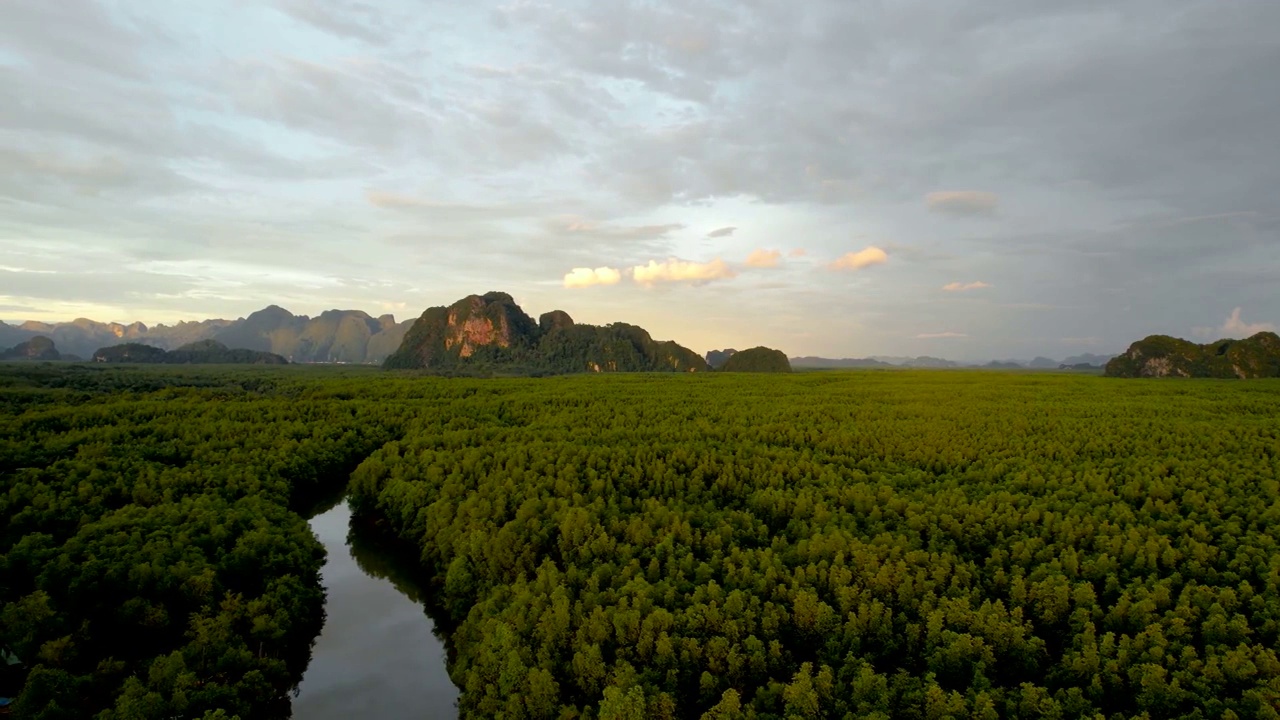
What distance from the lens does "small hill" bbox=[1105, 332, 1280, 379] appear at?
124438mm

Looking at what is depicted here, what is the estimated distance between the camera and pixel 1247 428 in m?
49.2

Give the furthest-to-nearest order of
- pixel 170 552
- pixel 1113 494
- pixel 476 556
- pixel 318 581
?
1. pixel 318 581
2. pixel 1113 494
3. pixel 476 556
4. pixel 170 552

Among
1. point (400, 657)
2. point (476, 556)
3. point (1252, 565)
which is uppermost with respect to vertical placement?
point (1252, 565)

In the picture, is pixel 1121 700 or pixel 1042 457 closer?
pixel 1121 700

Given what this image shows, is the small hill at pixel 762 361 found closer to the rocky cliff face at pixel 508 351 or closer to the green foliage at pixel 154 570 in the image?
the rocky cliff face at pixel 508 351

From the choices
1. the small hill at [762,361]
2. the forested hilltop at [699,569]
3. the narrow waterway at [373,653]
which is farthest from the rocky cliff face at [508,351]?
the narrow waterway at [373,653]

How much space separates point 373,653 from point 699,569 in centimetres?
1752

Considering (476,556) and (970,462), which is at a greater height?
(970,462)

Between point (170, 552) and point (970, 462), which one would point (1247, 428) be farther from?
point (170, 552)

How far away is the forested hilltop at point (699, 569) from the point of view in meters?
17.8

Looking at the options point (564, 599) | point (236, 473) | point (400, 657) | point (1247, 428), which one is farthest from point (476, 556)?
point (1247, 428)

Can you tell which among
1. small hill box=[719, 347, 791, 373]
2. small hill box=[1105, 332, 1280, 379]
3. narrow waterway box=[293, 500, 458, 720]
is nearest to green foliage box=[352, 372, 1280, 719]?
narrow waterway box=[293, 500, 458, 720]

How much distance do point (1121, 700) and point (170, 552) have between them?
1367 inches

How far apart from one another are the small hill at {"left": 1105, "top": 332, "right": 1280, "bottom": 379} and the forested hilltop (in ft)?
357
